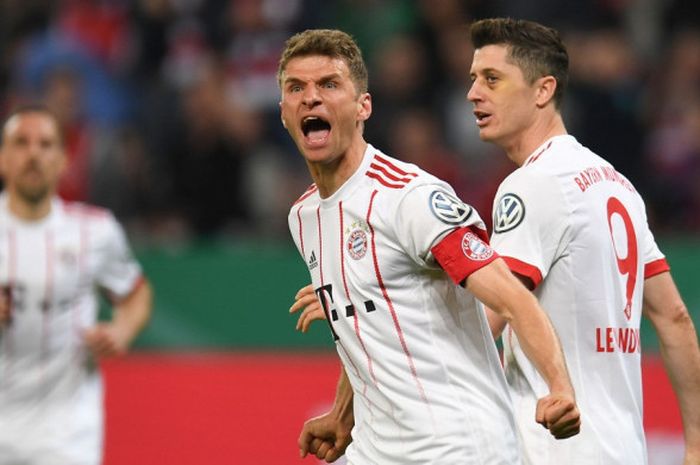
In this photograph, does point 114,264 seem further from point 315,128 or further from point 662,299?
point 662,299

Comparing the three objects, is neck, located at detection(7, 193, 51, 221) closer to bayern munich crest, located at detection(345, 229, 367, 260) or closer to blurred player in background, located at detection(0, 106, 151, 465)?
blurred player in background, located at detection(0, 106, 151, 465)

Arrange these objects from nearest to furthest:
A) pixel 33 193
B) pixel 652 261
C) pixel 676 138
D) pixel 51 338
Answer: pixel 652 261
pixel 51 338
pixel 33 193
pixel 676 138

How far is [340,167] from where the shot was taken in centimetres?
404

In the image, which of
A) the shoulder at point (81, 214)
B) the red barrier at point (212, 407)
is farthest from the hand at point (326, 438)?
the red barrier at point (212, 407)

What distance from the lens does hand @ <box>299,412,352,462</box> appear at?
434 centimetres

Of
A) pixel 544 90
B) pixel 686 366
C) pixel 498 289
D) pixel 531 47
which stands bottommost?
pixel 686 366

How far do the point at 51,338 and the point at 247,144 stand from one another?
3.31 meters

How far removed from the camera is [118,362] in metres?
7.91

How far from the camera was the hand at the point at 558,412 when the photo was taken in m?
3.42

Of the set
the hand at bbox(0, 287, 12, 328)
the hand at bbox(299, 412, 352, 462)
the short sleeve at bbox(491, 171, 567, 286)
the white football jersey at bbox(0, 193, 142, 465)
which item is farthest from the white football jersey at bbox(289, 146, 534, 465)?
the hand at bbox(0, 287, 12, 328)

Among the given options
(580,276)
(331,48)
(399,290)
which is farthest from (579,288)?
(331,48)

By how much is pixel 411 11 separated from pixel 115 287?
4.16 meters

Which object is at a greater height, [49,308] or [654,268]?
[49,308]

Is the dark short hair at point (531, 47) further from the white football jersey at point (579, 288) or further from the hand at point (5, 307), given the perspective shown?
the hand at point (5, 307)
